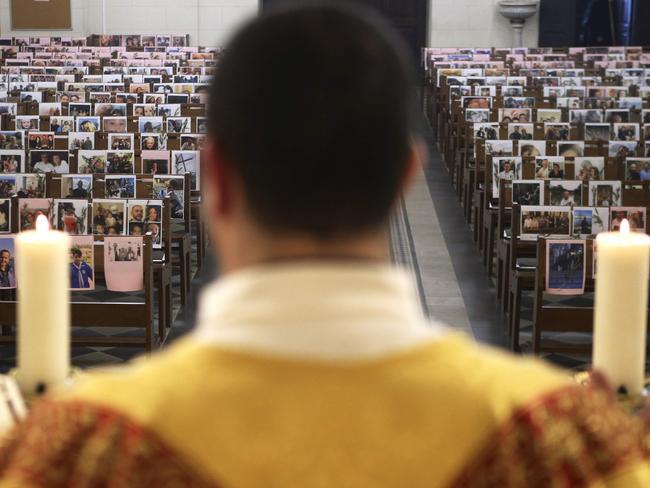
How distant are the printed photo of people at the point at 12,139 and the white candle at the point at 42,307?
8.56 metres

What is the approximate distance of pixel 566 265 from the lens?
675 centimetres

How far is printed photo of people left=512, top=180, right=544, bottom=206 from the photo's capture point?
8320 mm

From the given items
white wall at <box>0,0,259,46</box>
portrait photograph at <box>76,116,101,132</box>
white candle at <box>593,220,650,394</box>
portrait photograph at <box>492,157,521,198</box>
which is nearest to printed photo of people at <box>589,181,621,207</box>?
portrait photograph at <box>492,157,521,198</box>

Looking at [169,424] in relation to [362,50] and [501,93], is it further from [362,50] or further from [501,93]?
[501,93]

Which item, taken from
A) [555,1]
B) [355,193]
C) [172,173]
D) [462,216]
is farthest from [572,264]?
[555,1]

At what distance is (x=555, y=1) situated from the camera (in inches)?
1034

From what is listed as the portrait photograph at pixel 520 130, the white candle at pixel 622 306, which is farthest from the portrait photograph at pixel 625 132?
the white candle at pixel 622 306

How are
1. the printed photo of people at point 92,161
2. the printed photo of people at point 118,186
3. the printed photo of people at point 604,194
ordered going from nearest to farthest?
the printed photo of people at point 604,194, the printed photo of people at point 118,186, the printed photo of people at point 92,161

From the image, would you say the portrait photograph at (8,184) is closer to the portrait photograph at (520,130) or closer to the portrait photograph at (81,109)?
the portrait photograph at (81,109)

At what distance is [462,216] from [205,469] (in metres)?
10.4

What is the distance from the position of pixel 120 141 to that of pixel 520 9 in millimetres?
17516

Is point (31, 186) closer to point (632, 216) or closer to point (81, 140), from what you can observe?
point (81, 140)

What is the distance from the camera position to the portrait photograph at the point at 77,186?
8.45 meters

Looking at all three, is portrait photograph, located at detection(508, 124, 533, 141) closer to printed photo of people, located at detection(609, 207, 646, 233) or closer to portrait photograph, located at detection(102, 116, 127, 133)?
portrait photograph, located at detection(102, 116, 127, 133)
